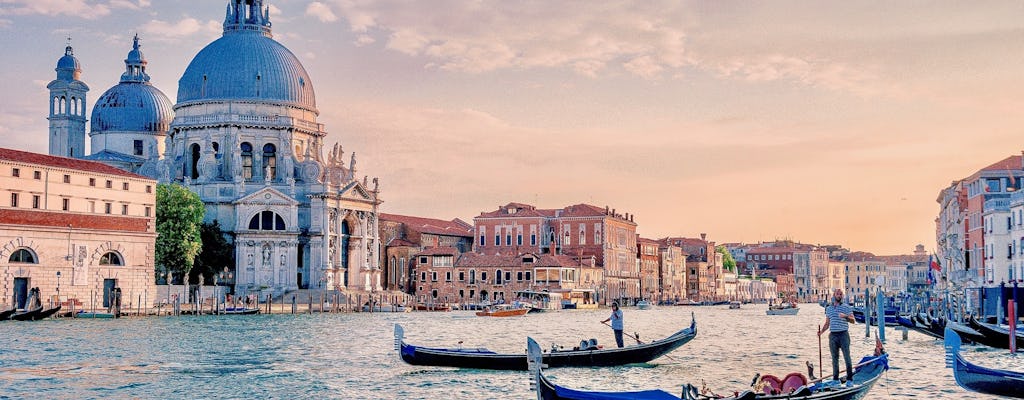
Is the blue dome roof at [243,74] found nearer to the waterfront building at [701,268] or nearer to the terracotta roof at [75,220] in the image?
the terracotta roof at [75,220]

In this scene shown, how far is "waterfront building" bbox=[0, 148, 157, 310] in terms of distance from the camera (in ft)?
148

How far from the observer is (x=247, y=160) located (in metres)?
71.0

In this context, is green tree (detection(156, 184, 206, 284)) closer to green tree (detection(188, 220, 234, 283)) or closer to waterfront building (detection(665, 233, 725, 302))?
green tree (detection(188, 220, 234, 283))

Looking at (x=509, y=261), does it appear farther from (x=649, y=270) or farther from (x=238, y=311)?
(x=238, y=311)

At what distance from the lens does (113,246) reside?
48969mm

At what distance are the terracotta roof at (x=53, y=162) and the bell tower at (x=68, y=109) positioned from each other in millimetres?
29188

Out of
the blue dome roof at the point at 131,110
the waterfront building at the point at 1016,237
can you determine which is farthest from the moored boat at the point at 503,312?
the blue dome roof at the point at 131,110

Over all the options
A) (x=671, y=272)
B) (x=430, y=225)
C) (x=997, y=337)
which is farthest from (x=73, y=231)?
(x=671, y=272)

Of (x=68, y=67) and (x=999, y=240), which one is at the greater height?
(x=68, y=67)

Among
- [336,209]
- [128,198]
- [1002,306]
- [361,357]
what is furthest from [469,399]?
[336,209]

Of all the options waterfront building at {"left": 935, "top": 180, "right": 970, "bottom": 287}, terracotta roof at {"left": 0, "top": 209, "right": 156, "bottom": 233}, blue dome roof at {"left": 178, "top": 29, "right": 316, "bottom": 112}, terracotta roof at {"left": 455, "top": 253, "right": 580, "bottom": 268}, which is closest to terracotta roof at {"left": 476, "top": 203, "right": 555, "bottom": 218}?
terracotta roof at {"left": 455, "top": 253, "right": 580, "bottom": 268}

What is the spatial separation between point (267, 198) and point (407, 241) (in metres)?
16.8

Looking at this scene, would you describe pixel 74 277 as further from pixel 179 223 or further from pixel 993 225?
pixel 993 225

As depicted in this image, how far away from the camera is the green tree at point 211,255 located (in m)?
64.6
